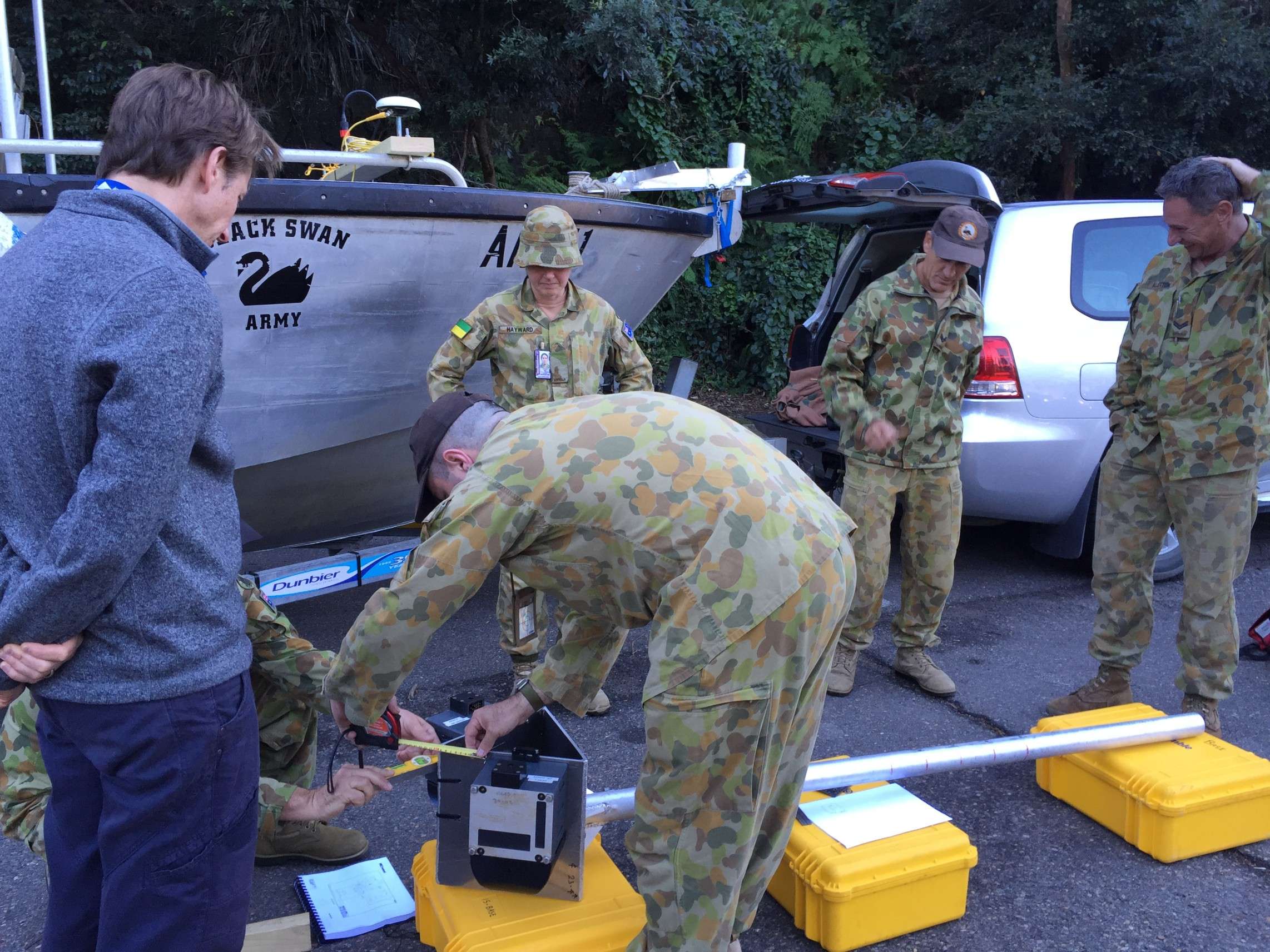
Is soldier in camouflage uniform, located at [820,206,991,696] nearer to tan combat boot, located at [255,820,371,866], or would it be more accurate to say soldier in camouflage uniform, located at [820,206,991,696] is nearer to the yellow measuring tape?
tan combat boot, located at [255,820,371,866]

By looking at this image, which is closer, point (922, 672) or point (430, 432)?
point (430, 432)

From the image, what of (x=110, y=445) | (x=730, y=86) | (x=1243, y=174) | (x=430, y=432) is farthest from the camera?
(x=730, y=86)

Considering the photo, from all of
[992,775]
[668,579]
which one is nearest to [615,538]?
[668,579]

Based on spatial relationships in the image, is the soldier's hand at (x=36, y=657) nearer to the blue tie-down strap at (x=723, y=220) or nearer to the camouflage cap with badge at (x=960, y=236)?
the camouflage cap with badge at (x=960, y=236)

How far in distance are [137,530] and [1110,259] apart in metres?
4.39

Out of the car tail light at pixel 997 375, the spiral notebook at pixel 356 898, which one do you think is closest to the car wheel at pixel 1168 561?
the car tail light at pixel 997 375

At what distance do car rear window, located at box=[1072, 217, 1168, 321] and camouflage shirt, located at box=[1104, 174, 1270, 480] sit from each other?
116cm

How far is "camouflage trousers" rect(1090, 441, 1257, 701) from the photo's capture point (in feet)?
10.3

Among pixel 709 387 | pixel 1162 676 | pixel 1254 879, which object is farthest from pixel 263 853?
pixel 709 387

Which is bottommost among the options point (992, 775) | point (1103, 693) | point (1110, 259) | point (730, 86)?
point (992, 775)

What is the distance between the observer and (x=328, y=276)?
12.3 feet

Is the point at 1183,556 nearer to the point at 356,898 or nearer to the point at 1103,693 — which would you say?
the point at 1103,693

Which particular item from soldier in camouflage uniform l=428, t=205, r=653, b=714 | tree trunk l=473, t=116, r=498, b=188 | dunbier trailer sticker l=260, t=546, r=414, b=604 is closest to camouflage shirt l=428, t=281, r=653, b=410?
soldier in camouflage uniform l=428, t=205, r=653, b=714

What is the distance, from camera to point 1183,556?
129 inches
